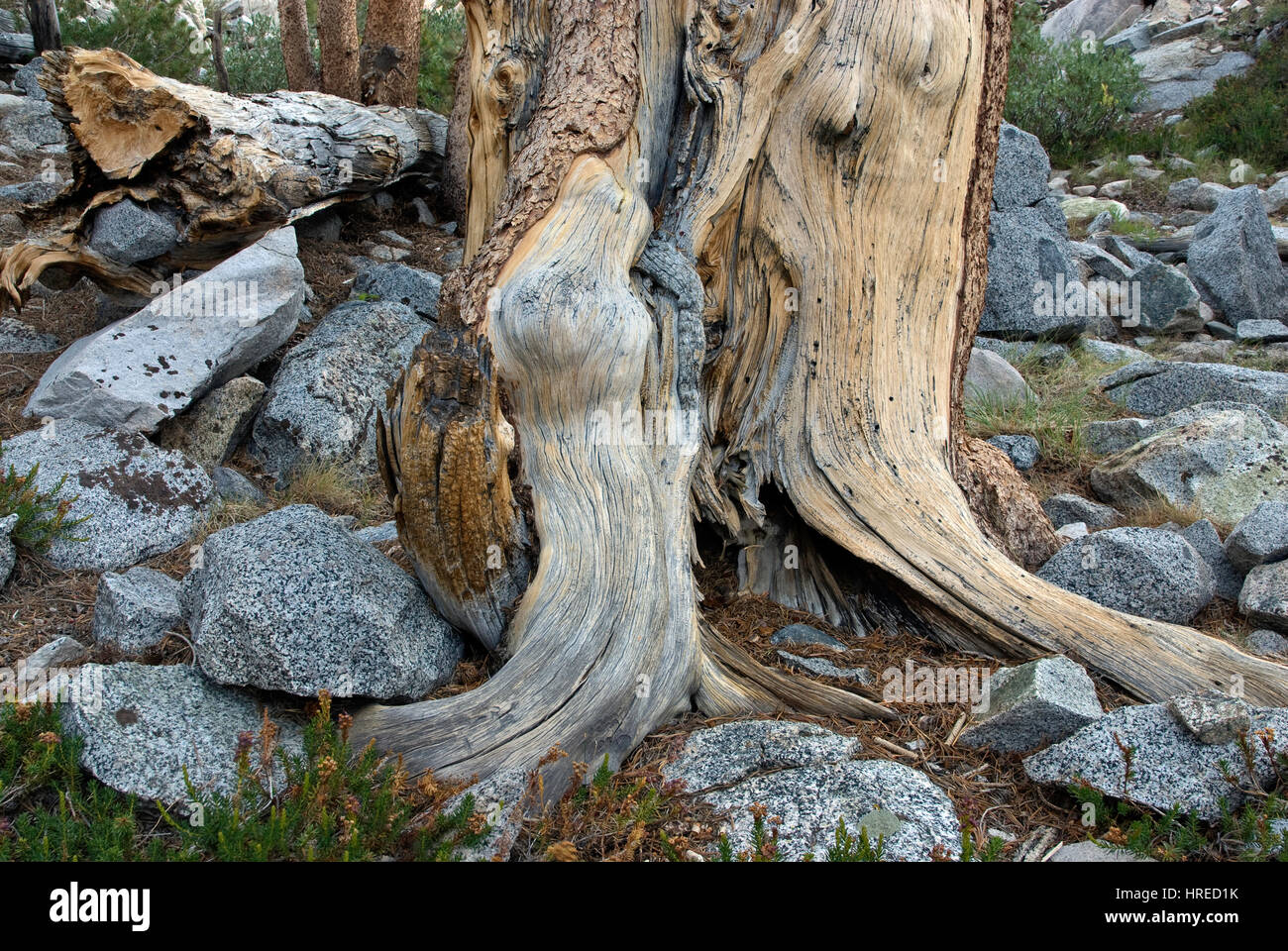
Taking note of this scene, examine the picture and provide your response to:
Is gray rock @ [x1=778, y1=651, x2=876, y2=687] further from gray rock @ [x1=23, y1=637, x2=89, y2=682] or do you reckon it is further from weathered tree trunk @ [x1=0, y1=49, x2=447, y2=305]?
weathered tree trunk @ [x1=0, y1=49, x2=447, y2=305]

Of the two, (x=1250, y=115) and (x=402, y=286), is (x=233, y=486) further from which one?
(x=1250, y=115)

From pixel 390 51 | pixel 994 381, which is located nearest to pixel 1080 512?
pixel 994 381

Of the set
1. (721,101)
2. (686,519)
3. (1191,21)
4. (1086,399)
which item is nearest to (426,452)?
(686,519)

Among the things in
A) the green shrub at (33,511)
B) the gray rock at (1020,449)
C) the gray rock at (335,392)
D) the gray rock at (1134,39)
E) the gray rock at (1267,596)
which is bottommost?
the gray rock at (1267,596)

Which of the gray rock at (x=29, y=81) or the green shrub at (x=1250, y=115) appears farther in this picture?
the green shrub at (x=1250, y=115)

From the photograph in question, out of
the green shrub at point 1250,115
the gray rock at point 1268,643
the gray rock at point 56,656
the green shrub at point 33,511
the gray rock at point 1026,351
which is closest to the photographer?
the gray rock at point 56,656

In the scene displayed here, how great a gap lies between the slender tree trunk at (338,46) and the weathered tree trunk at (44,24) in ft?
15.2

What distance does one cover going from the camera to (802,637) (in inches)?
164

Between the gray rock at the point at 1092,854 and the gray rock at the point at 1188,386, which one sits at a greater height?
the gray rock at the point at 1188,386

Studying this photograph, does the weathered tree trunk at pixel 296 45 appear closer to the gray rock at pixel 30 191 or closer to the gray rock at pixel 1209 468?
the gray rock at pixel 30 191

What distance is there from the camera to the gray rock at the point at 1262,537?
183 inches

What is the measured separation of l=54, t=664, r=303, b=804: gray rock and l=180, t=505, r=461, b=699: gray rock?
0.12 meters

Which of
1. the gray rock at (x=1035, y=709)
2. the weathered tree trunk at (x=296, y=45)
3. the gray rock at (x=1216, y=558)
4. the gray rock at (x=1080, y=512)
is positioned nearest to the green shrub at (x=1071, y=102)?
the weathered tree trunk at (x=296, y=45)

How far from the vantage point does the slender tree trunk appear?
337 inches
